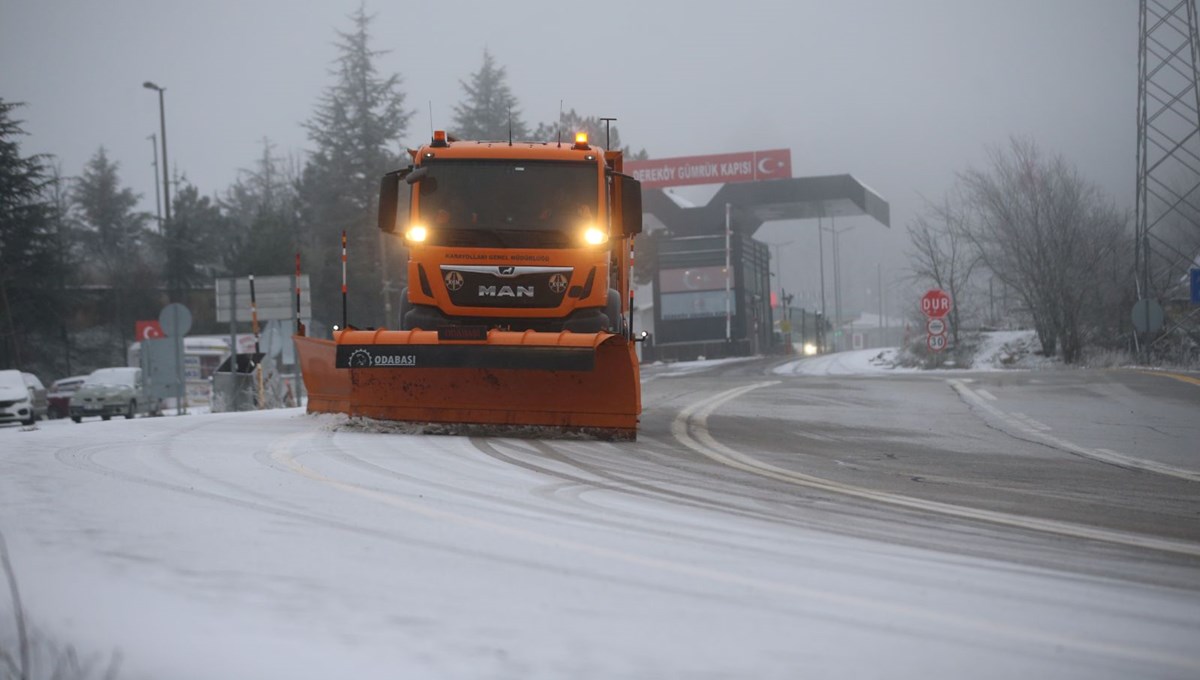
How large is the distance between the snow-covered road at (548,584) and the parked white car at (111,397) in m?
25.1

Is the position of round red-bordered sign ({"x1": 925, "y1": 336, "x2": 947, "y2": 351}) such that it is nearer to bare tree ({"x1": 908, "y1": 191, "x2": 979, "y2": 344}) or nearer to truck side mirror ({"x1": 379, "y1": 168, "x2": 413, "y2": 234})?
bare tree ({"x1": 908, "y1": 191, "x2": 979, "y2": 344})

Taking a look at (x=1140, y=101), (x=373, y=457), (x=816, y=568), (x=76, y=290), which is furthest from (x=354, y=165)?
(x=816, y=568)

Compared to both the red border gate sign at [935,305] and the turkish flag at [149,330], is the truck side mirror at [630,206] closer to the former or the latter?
the turkish flag at [149,330]

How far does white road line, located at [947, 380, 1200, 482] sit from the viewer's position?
7906 mm

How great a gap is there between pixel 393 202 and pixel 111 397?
2168 centimetres

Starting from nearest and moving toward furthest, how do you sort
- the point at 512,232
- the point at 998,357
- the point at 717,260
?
1. the point at 512,232
2. the point at 998,357
3. the point at 717,260

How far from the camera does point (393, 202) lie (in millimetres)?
10930

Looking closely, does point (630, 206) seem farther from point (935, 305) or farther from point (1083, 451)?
point (935, 305)

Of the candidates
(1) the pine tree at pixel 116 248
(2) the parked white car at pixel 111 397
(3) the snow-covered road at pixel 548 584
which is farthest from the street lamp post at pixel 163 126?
(3) the snow-covered road at pixel 548 584

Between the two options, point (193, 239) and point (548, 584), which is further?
point (193, 239)

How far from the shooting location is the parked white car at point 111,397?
1151 inches

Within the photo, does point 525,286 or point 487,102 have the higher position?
point 487,102

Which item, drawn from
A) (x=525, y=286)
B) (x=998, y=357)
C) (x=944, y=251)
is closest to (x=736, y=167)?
(x=944, y=251)

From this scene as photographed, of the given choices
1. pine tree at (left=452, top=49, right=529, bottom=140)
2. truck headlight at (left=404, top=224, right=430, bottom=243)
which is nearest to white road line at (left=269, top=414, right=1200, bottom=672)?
truck headlight at (left=404, top=224, right=430, bottom=243)
